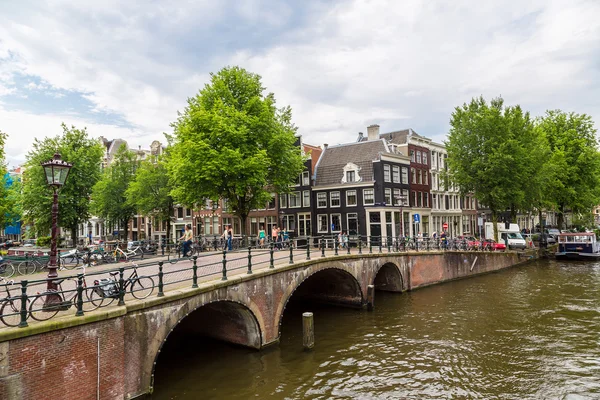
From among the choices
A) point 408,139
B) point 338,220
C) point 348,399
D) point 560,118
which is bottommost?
point 348,399

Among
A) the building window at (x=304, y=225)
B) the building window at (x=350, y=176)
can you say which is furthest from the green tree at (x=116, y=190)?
the building window at (x=350, y=176)

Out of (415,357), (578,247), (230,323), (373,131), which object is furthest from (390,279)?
(578,247)

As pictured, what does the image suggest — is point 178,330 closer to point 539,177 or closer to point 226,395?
point 226,395

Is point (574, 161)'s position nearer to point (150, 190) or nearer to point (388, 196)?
point (388, 196)

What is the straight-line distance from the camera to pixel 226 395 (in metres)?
10.9

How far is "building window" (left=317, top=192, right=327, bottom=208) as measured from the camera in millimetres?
40062

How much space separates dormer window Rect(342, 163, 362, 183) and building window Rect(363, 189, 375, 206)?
1.62 m

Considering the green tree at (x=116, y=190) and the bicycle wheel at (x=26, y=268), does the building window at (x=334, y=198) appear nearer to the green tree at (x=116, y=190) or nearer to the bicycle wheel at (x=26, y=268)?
the green tree at (x=116, y=190)

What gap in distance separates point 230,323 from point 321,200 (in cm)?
2623

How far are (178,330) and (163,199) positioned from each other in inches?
830

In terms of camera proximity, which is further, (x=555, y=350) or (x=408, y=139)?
(x=408, y=139)

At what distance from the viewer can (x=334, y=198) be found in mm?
39500

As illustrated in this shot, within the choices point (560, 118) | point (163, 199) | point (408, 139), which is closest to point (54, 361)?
point (163, 199)

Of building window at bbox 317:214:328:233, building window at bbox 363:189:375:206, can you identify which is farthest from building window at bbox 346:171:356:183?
building window at bbox 317:214:328:233
